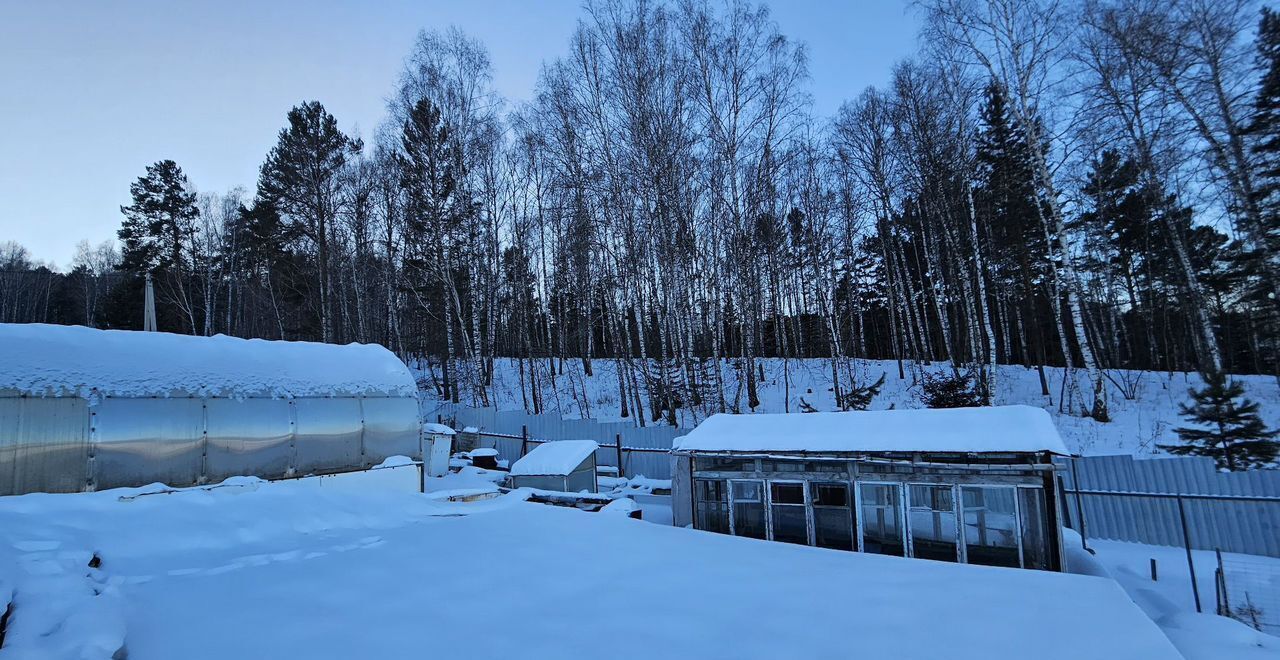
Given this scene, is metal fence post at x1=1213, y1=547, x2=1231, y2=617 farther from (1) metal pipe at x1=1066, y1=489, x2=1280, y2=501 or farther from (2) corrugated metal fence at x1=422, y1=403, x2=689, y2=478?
(2) corrugated metal fence at x1=422, y1=403, x2=689, y2=478

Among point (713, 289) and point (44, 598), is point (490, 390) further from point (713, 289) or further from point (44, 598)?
point (44, 598)

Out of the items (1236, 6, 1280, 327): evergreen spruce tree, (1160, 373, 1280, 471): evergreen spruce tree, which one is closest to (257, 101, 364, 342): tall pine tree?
(1160, 373, 1280, 471): evergreen spruce tree

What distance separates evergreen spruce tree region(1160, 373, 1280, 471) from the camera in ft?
38.8

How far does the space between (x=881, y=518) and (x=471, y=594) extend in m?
7.45

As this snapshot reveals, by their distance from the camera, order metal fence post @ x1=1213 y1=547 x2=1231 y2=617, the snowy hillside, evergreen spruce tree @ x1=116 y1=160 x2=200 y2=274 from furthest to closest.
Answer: evergreen spruce tree @ x1=116 y1=160 x2=200 y2=274 < the snowy hillside < metal fence post @ x1=1213 y1=547 x2=1231 y2=617

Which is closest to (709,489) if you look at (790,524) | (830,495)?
(790,524)

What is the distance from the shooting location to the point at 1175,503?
10.4 meters

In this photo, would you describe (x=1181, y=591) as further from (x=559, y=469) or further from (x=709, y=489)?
(x=559, y=469)

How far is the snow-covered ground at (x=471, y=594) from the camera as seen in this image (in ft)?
12.1

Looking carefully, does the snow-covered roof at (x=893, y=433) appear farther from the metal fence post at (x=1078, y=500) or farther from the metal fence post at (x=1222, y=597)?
the metal fence post at (x=1078, y=500)

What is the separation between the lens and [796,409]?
20844mm

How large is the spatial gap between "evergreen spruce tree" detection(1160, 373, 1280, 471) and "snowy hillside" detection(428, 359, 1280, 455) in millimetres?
1500

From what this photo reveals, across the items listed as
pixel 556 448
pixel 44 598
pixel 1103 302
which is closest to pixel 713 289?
pixel 556 448

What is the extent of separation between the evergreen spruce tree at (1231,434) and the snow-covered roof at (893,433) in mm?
6487
